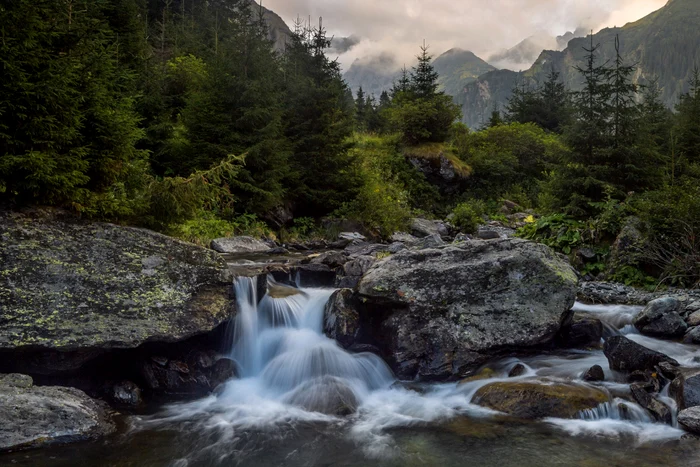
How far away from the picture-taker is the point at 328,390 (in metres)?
6.36

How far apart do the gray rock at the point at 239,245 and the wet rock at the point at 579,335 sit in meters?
8.84

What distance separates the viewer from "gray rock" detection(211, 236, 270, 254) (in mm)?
12984

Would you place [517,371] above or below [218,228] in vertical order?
below

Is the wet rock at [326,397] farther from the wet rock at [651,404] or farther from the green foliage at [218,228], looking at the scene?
the green foliage at [218,228]

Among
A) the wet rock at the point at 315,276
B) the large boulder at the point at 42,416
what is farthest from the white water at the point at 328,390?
the wet rock at the point at 315,276

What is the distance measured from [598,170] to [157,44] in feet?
103

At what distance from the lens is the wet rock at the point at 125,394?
5.81 m

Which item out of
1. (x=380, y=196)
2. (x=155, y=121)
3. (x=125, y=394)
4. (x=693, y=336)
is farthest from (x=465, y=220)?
(x=125, y=394)

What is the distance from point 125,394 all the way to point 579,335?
24.4 feet

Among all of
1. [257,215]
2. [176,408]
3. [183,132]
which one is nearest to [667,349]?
[176,408]

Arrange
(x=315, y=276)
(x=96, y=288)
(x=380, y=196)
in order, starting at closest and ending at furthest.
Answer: (x=96, y=288), (x=315, y=276), (x=380, y=196)

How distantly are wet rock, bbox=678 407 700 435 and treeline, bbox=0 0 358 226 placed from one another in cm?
792

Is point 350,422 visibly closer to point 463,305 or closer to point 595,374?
point 463,305

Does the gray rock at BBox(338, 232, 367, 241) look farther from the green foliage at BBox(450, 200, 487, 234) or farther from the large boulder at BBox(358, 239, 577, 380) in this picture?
the large boulder at BBox(358, 239, 577, 380)
